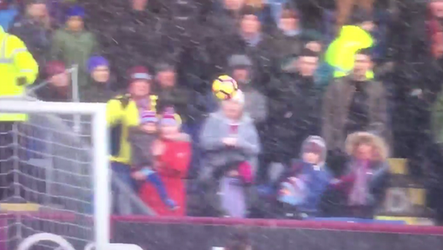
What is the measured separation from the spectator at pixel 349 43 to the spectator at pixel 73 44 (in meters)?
1.77

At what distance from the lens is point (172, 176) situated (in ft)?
23.1

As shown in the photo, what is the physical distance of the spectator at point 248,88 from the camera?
716cm

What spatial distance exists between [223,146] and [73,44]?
1.62m

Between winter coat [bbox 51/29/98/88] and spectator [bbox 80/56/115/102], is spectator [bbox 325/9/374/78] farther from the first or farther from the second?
winter coat [bbox 51/29/98/88]

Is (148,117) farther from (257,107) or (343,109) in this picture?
(343,109)

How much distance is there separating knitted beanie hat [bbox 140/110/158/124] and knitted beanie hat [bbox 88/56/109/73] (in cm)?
67

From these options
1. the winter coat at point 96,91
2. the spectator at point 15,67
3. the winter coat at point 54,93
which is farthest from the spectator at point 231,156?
the spectator at point 15,67

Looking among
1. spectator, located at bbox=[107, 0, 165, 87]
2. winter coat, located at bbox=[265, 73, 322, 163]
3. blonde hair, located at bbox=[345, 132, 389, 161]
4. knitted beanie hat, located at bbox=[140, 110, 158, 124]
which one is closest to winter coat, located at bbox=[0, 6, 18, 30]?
spectator, located at bbox=[107, 0, 165, 87]

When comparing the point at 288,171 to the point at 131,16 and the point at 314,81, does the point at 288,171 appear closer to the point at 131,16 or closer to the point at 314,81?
the point at 314,81

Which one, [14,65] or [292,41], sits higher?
[292,41]

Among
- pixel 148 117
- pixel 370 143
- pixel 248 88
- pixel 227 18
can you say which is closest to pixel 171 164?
pixel 148 117

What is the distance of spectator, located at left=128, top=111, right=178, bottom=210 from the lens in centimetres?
700

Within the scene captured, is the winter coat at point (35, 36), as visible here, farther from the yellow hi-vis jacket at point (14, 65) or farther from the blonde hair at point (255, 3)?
the blonde hair at point (255, 3)

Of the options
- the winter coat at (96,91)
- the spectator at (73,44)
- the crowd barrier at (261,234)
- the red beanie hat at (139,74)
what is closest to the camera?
the crowd barrier at (261,234)
